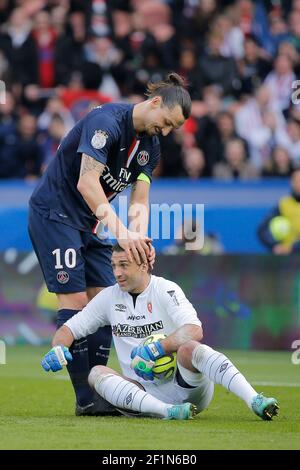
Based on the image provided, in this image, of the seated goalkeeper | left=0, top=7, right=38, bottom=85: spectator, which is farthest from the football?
left=0, top=7, right=38, bottom=85: spectator

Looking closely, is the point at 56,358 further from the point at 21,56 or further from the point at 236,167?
the point at 21,56

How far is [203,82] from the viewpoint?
62.5 feet

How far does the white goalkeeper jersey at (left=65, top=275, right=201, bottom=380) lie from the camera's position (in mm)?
8461

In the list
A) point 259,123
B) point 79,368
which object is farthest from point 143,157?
point 259,123

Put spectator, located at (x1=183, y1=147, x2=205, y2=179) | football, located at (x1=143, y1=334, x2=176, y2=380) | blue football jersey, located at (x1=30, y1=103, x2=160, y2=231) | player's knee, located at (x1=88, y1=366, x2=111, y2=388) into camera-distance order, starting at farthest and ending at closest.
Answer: spectator, located at (x1=183, y1=147, x2=205, y2=179)
blue football jersey, located at (x1=30, y1=103, x2=160, y2=231)
player's knee, located at (x1=88, y1=366, x2=111, y2=388)
football, located at (x1=143, y1=334, x2=176, y2=380)

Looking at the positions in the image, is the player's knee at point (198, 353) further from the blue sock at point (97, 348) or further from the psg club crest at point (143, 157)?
the psg club crest at point (143, 157)

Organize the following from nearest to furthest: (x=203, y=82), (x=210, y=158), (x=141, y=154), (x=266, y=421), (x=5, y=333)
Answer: (x=266, y=421) < (x=141, y=154) < (x=5, y=333) < (x=210, y=158) < (x=203, y=82)

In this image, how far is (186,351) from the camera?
26.5 ft

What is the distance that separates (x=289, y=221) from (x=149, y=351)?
7.93 m

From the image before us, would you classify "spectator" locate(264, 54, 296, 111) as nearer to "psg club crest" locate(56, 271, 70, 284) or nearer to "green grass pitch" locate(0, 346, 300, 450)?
"green grass pitch" locate(0, 346, 300, 450)

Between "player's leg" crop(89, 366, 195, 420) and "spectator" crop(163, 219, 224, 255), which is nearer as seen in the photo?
"player's leg" crop(89, 366, 195, 420)
